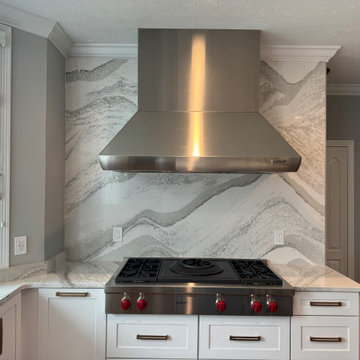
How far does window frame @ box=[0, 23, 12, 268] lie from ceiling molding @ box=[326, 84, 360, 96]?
2.88 metres

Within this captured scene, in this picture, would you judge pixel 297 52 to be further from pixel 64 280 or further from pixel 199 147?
pixel 64 280

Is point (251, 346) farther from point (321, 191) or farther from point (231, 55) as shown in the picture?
point (231, 55)

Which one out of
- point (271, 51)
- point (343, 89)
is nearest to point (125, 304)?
point (271, 51)

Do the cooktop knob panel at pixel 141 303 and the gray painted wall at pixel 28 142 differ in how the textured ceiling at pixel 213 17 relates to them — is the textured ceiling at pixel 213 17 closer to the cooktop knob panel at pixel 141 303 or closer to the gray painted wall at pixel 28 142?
the gray painted wall at pixel 28 142

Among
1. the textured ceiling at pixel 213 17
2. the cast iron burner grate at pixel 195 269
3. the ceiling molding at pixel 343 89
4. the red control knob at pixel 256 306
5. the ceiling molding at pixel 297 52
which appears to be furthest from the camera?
the ceiling molding at pixel 343 89

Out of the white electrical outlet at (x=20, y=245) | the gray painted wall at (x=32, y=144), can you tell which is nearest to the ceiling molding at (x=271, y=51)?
the gray painted wall at (x=32, y=144)

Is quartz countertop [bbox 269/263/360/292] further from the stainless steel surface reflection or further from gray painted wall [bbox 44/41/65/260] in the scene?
gray painted wall [bbox 44/41/65/260]

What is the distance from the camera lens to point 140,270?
1871 mm

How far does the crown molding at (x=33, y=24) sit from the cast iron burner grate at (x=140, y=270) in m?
1.67

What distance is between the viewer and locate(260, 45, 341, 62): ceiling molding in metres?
2.20

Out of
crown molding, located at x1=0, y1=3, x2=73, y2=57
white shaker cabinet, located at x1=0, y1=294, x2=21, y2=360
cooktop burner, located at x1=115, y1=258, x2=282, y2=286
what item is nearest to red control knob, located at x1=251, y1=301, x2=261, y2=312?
cooktop burner, located at x1=115, y1=258, x2=282, y2=286

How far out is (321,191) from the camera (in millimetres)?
2244

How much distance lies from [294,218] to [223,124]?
999mm

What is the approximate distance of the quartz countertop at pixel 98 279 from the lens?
5.55 ft
